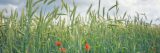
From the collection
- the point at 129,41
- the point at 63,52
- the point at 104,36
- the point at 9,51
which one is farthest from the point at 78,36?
the point at 129,41

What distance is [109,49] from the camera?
3.84m

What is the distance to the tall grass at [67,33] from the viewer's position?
2277 mm

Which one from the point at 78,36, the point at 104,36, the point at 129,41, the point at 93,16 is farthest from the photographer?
the point at 129,41

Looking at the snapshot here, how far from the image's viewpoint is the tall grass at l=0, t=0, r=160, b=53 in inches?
89.7

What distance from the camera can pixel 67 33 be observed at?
12.7 ft

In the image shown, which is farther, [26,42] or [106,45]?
[106,45]

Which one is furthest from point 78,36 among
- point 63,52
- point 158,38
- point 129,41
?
point 158,38

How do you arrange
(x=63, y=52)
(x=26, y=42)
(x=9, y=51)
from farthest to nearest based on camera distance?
(x=63, y=52), (x=9, y=51), (x=26, y=42)

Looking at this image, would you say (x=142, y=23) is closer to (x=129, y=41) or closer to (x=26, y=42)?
(x=129, y=41)

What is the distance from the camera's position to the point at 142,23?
6.10 metres

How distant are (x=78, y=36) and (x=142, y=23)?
3.52 metres

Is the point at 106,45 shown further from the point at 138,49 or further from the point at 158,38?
the point at 158,38

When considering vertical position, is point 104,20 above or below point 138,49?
above

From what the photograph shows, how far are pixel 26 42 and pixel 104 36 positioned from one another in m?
1.78
